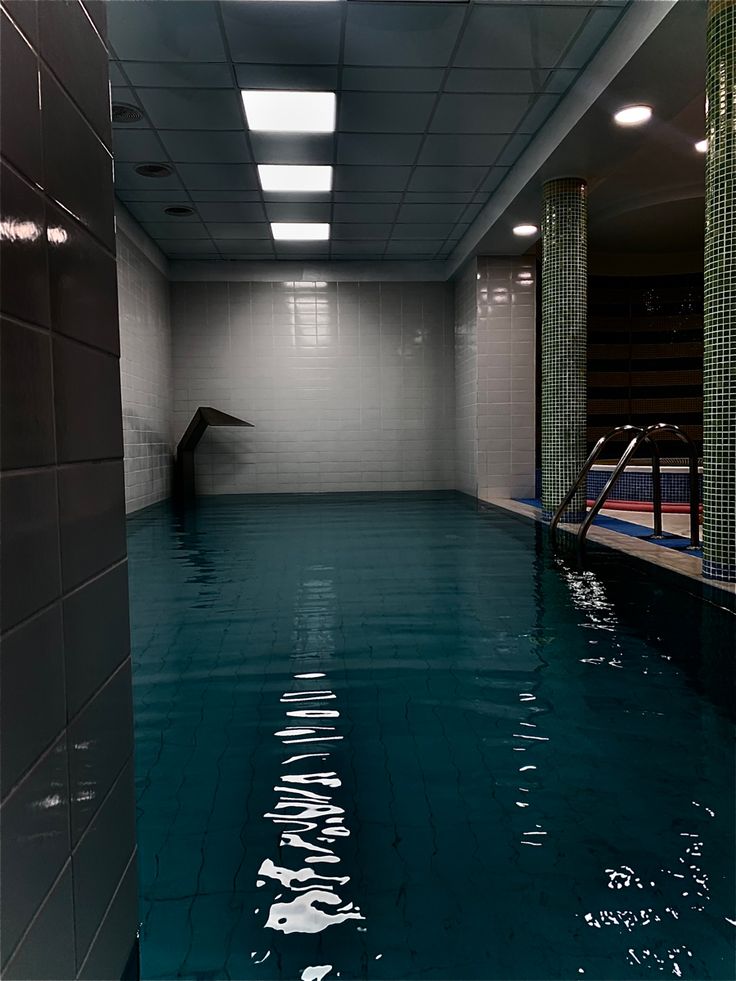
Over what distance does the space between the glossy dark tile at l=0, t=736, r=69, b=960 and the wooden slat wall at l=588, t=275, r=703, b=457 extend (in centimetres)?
1252

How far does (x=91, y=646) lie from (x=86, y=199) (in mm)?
584

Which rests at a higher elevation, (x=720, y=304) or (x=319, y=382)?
(x=319, y=382)

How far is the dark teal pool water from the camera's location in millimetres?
1241

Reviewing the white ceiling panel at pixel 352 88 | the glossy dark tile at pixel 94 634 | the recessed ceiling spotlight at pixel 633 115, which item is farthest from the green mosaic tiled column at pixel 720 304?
the glossy dark tile at pixel 94 634

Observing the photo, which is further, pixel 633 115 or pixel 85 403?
pixel 633 115

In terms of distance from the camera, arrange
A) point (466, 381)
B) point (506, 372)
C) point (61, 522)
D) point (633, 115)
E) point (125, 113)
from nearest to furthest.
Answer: point (61, 522)
point (633, 115)
point (125, 113)
point (506, 372)
point (466, 381)

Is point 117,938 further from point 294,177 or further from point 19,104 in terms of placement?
point 294,177

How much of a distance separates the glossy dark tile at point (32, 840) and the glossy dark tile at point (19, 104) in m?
0.61

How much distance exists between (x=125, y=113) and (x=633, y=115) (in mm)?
3673

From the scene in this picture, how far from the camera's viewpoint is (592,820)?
162cm

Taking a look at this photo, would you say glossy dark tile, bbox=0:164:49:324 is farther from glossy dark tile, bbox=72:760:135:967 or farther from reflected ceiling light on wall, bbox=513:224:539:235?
reflected ceiling light on wall, bbox=513:224:539:235

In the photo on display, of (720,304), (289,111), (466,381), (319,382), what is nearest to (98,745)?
(720,304)

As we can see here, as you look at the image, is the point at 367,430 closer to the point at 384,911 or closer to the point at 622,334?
the point at 622,334

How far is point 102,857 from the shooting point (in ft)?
3.37
